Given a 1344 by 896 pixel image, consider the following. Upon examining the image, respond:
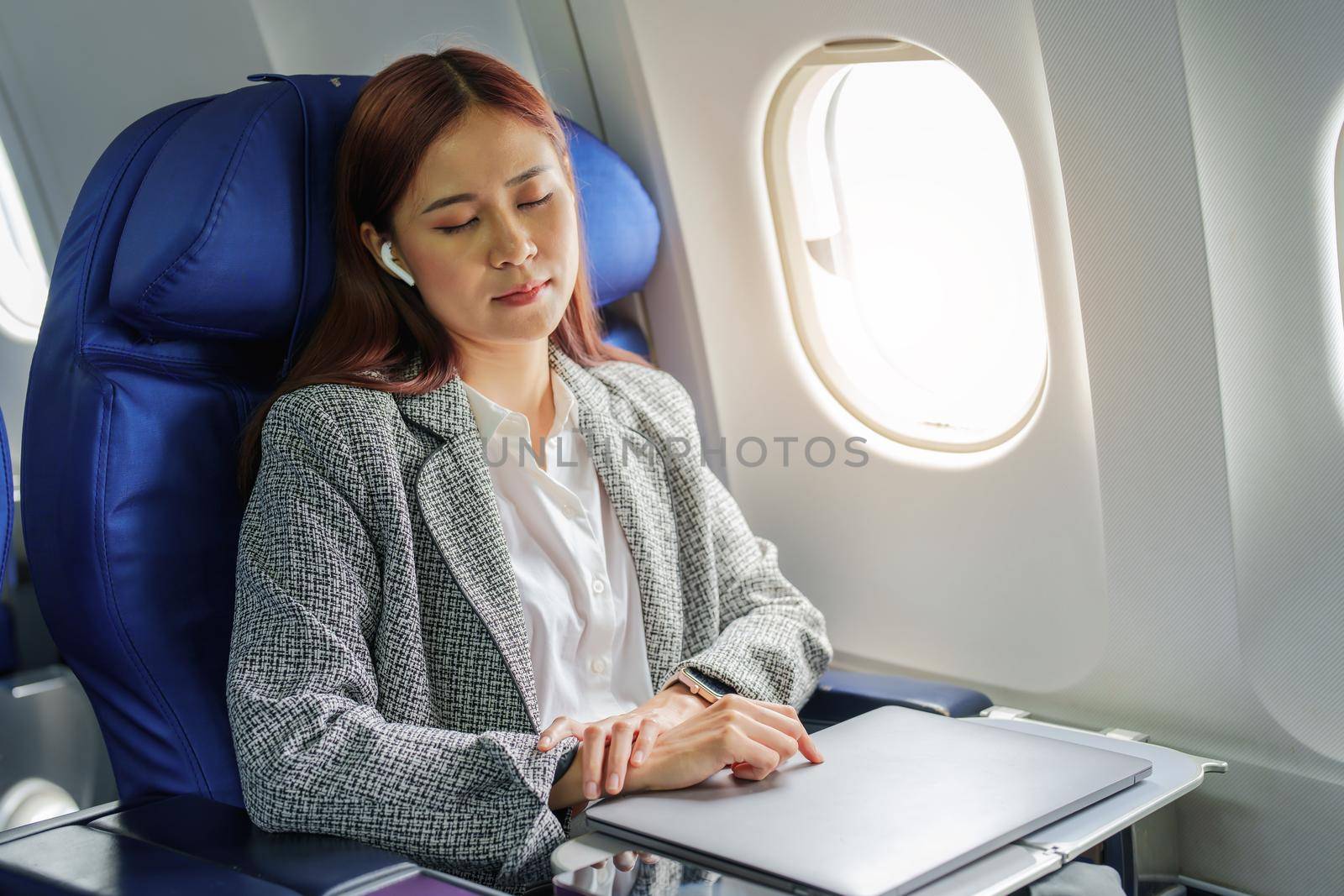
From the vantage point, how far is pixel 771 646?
1762 mm

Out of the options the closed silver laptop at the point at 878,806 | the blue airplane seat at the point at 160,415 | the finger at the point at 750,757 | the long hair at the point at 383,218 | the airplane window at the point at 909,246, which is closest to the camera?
the closed silver laptop at the point at 878,806

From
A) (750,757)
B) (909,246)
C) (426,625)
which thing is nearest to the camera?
(750,757)

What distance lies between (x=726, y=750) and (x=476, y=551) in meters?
0.44

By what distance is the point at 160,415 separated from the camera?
61.3 inches

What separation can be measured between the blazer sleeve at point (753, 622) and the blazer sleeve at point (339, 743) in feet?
1.06

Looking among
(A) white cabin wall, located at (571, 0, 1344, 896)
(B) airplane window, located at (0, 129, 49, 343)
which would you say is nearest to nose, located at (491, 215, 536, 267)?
(A) white cabin wall, located at (571, 0, 1344, 896)

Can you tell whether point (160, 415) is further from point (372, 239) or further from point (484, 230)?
point (484, 230)

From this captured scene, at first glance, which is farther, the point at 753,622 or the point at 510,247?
the point at 753,622

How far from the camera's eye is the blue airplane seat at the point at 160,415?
1.49m

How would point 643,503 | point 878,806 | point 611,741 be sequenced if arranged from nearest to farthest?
1. point 878,806
2. point 611,741
3. point 643,503

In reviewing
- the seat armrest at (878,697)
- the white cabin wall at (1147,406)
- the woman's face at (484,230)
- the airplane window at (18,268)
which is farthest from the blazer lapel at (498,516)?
the airplane window at (18,268)

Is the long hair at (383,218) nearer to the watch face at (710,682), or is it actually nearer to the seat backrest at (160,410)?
the seat backrest at (160,410)

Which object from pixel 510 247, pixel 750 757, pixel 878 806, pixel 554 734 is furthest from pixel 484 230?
pixel 878 806

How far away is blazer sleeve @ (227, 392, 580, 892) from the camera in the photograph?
1354 millimetres
